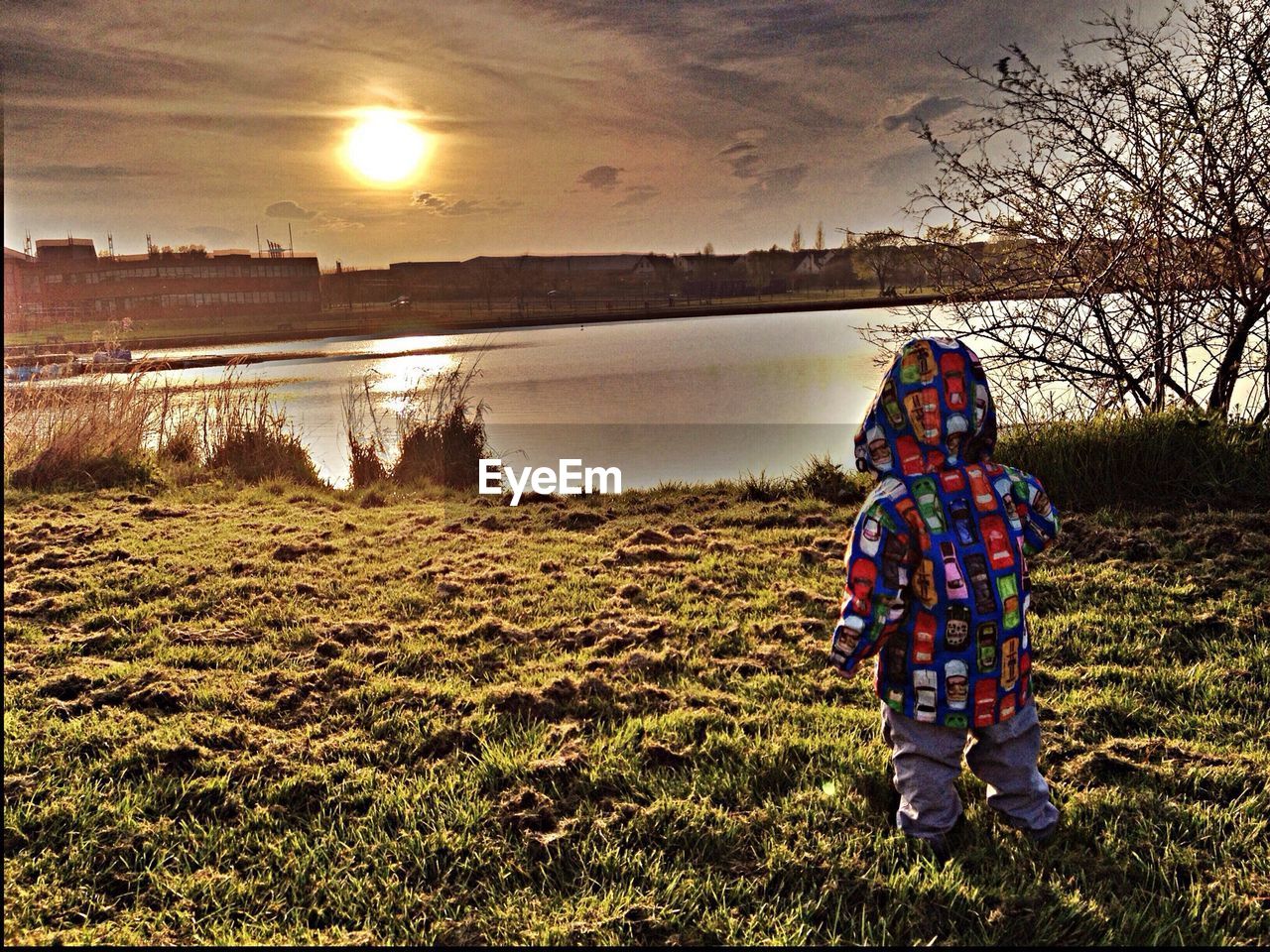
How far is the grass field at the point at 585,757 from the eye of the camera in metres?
2.71

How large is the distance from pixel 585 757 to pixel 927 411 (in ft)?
6.58

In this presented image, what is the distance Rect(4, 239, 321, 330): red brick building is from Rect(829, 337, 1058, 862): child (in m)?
54.9

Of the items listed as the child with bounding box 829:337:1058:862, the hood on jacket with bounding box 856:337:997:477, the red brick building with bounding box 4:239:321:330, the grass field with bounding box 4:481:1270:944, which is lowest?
the grass field with bounding box 4:481:1270:944

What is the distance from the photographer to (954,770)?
9.52 feet

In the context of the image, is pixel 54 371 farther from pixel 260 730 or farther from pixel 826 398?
pixel 826 398

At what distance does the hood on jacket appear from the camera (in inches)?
112

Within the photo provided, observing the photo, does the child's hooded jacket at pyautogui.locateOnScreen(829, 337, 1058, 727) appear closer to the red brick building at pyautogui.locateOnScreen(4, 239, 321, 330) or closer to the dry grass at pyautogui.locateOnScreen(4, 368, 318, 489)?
the dry grass at pyautogui.locateOnScreen(4, 368, 318, 489)

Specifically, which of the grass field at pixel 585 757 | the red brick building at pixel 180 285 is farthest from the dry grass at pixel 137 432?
the red brick building at pixel 180 285

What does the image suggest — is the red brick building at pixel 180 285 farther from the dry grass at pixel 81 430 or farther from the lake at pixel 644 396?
the dry grass at pixel 81 430

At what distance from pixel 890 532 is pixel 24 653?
16.5ft

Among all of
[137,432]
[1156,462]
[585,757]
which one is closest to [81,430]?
[137,432]

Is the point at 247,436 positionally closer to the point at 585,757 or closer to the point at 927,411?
the point at 585,757

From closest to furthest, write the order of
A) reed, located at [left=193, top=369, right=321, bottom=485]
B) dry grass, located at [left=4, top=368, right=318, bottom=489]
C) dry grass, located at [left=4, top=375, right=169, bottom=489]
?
dry grass, located at [left=4, top=375, right=169, bottom=489] → dry grass, located at [left=4, top=368, right=318, bottom=489] → reed, located at [left=193, top=369, right=321, bottom=485]

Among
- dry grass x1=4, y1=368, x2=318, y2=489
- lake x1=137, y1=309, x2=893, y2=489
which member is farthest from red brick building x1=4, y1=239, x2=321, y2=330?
dry grass x1=4, y1=368, x2=318, y2=489
